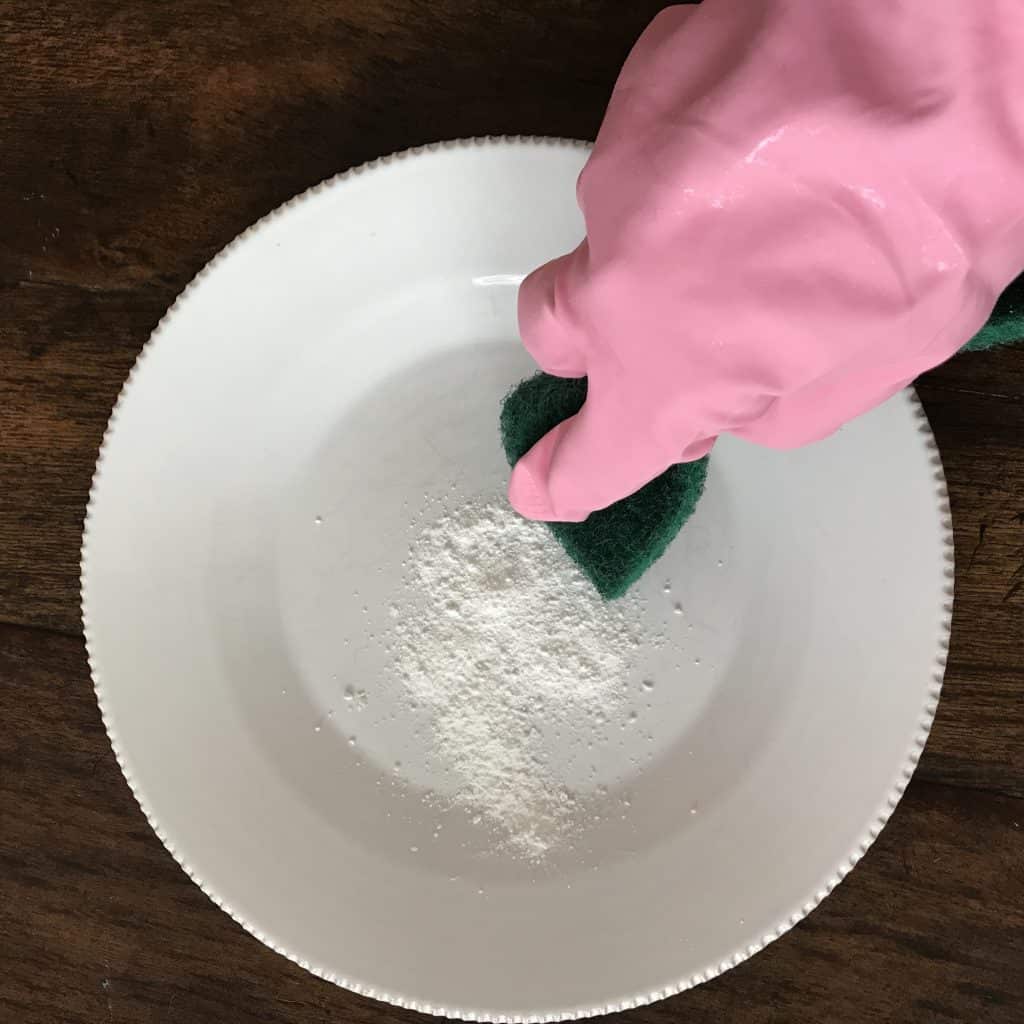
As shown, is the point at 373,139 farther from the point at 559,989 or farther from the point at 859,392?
the point at 559,989

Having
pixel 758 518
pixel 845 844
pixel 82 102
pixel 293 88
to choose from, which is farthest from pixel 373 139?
pixel 845 844

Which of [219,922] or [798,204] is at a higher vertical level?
[798,204]

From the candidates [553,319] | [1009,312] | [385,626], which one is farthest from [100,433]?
[1009,312]

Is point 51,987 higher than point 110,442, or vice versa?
point 110,442

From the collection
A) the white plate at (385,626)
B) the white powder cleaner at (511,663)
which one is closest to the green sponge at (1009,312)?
the white plate at (385,626)

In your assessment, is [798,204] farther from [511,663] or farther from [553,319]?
[511,663]

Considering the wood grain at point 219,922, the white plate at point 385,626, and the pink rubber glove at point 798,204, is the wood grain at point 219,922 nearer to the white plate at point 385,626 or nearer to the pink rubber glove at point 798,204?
the white plate at point 385,626
